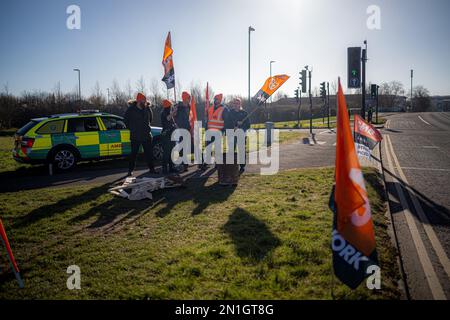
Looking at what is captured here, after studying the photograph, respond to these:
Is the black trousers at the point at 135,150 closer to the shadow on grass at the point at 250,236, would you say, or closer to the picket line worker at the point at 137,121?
the picket line worker at the point at 137,121

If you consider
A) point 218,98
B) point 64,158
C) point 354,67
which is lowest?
point 64,158

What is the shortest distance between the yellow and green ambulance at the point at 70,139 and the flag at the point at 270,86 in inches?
187

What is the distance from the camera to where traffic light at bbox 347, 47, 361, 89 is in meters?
12.9

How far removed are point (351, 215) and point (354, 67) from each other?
11932 mm

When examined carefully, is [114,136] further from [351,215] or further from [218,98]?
[351,215]

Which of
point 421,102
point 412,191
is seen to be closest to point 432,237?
point 412,191

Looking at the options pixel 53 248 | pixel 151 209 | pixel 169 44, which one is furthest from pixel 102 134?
pixel 53 248

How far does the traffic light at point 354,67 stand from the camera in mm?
12891

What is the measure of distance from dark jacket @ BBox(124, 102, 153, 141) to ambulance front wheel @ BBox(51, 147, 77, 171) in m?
2.45

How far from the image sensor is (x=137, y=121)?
8359 mm

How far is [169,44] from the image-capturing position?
1041 cm

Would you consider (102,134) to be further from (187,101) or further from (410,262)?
(410,262)

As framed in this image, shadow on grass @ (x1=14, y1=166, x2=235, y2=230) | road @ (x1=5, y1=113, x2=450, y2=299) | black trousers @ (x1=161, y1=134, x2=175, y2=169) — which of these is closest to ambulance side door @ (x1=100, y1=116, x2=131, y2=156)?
road @ (x1=5, y1=113, x2=450, y2=299)

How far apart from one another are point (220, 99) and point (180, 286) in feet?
24.4
